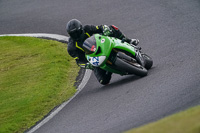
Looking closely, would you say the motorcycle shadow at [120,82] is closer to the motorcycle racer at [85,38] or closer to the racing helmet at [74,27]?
the motorcycle racer at [85,38]

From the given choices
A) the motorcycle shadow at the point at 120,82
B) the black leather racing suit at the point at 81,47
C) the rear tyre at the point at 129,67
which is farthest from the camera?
the black leather racing suit at the point at 81,47

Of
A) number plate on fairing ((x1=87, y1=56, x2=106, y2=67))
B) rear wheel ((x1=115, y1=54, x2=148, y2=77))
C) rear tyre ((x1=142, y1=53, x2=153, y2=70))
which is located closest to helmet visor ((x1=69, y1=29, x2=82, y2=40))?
number plate on fairing ((x1=87, y1=56, x2=106, y2=67))

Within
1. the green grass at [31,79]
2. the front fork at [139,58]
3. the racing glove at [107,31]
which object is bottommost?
the green grass at [31,79]

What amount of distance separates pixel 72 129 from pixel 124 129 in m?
1.50

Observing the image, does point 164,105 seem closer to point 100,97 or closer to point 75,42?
point 100,97

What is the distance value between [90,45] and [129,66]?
1.00 metres

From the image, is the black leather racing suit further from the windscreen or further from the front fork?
the windscreen

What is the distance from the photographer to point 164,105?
25.4 feet

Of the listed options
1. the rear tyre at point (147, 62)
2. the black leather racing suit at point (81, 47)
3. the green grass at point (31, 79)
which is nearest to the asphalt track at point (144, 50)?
the rear tyre at point (147, 62)

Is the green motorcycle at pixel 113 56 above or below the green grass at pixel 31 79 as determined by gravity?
above

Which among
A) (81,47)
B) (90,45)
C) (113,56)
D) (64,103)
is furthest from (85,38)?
(64,103)

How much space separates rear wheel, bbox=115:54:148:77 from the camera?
1004 centimetres

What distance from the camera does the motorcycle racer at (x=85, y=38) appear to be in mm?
10695

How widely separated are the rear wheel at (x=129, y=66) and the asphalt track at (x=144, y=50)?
19 cm
